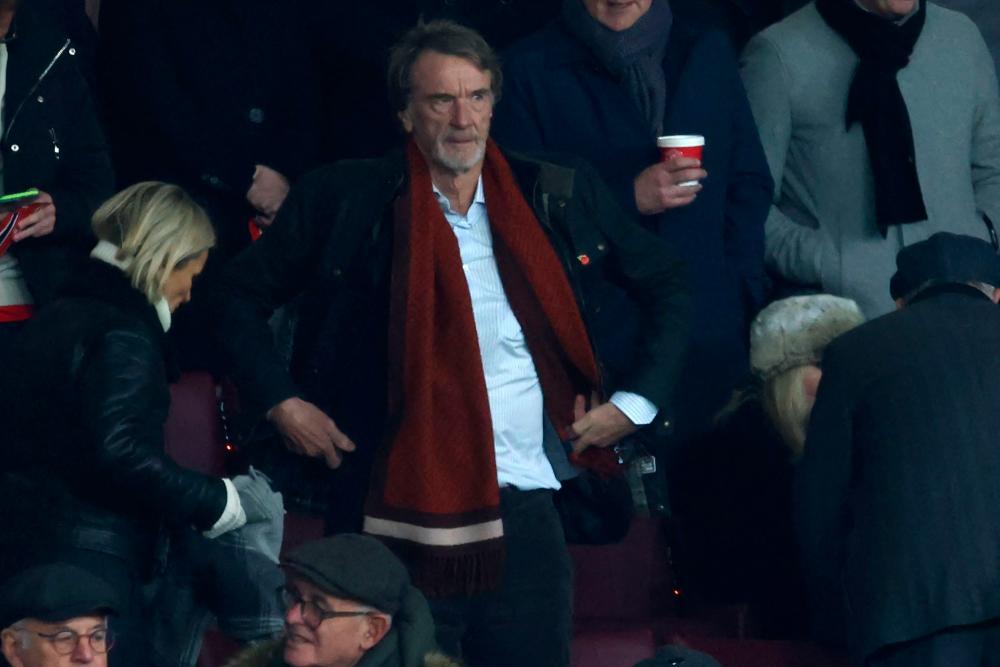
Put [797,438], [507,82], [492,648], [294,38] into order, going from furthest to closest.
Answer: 1. [294,38]
2. [507,82]
3. [797,438]
4. [492,648]

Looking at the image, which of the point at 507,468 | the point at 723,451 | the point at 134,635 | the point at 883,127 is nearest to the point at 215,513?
the point at 134,635

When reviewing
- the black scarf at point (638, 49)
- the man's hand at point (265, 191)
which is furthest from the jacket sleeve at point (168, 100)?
the black scarf at point (638, 49)

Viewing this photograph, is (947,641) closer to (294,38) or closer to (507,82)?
(507,82)

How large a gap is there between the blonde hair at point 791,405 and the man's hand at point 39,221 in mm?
1930

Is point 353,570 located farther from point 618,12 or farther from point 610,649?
point 618,12

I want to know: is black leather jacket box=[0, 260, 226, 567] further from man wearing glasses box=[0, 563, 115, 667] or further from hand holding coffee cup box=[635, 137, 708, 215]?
hand holding coffee cup box=[635, 137, 708, 215]

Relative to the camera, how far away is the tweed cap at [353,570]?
4531 millimetres

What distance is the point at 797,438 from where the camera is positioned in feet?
19.0

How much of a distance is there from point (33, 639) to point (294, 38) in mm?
2647

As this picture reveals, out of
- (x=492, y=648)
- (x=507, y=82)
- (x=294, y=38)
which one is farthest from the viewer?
(x=294, y=38)

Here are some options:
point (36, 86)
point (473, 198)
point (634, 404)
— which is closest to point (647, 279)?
point (634, 404)

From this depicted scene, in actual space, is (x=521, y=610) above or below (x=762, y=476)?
below

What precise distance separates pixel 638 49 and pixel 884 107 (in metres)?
0.85

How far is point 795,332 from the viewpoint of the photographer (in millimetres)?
5801
